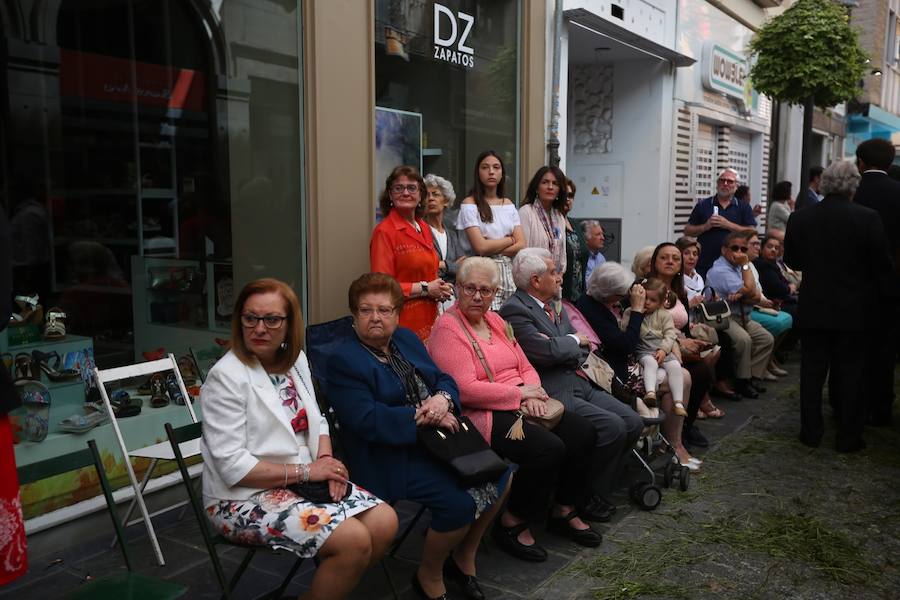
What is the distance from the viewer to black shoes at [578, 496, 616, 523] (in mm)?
4641

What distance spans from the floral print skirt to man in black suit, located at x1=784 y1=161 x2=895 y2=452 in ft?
14.1

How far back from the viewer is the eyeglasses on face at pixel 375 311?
3697 mm

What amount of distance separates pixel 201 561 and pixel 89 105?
3666mm

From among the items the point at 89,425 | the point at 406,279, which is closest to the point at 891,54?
the point at 406,279

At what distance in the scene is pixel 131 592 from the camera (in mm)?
2654

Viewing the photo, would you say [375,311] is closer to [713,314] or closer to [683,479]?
[683,479]

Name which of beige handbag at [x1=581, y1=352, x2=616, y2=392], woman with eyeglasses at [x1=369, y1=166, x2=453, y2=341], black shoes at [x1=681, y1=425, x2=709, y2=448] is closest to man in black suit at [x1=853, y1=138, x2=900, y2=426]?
black shoes at [x1=681, y1=425, x2=709, y2=448]

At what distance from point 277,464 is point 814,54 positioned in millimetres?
8414

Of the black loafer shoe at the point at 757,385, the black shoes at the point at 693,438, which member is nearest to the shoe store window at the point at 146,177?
the black shoes at the point at 693,438

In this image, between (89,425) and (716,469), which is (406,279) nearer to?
(89,425)

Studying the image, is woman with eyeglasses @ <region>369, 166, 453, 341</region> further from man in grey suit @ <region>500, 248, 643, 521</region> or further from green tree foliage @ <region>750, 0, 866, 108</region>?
green tree foliage @ <region>750, 0, 866, 108</region>

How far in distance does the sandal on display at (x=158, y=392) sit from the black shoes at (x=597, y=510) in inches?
102

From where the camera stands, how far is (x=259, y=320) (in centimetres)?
323

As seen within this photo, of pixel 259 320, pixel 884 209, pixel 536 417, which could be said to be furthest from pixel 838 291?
pixel 259 320
